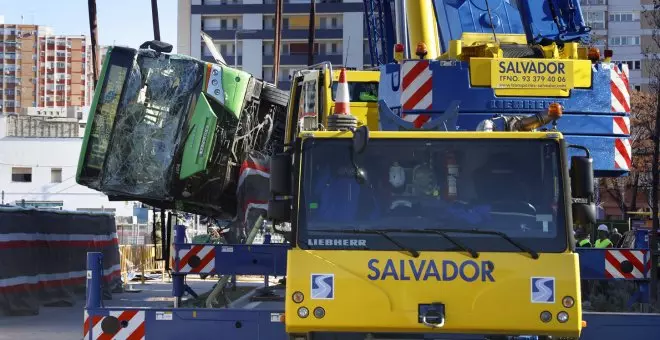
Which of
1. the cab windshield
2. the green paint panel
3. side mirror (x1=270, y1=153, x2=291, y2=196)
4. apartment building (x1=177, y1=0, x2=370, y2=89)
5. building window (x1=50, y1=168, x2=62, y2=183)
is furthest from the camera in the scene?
apartment building (x1=177, y1=0, x2=370, y2=89)

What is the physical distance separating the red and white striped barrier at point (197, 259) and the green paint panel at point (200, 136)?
173 centimetres

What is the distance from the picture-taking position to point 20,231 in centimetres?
1730

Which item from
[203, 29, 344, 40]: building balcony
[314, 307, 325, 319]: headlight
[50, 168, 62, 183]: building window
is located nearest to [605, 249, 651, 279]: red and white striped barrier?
[314, 307, 325, 319]: headlight

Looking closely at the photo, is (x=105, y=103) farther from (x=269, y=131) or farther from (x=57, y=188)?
(x=57, y=188)

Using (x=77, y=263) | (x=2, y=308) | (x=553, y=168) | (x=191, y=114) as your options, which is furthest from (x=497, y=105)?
(x=77, y=263)

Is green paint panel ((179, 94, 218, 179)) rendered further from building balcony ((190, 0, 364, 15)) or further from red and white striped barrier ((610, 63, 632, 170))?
building balcony ((190, 0, 364, 15))

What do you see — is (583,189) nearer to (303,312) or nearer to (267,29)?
(303,312)

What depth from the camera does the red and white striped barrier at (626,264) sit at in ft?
40.6

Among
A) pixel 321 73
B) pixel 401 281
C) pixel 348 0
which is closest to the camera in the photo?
pixel 401 281

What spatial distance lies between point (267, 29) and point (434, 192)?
3311 inches

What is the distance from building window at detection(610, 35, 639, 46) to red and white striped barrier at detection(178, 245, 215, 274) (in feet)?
247

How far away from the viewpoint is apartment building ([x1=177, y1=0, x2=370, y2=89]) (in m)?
90.3

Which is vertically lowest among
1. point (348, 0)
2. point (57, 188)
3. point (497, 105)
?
point (57, 188)

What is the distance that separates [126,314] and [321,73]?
293 inches
